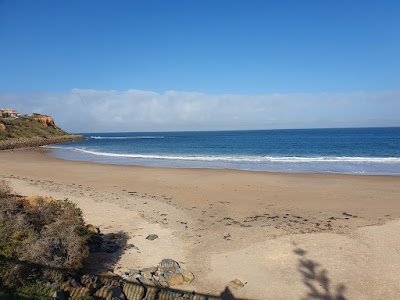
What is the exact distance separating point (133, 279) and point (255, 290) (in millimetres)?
2939

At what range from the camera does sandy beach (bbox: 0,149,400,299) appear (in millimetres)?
7758

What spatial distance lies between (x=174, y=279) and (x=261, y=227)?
4.91 m

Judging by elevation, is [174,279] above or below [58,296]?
below

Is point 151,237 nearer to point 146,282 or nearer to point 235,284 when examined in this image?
point 146,282

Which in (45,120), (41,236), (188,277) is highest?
(45,120)

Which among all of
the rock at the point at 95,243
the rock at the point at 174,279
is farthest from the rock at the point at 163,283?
the rock at the point at 95,243

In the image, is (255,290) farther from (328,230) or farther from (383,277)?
(328,230)

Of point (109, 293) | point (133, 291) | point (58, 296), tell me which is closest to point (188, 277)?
point (133, 291)

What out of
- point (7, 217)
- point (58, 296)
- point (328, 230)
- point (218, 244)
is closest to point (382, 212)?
point (328, 230)

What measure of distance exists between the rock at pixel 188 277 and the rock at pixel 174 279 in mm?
95

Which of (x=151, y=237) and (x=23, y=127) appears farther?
(x=23, y=127)

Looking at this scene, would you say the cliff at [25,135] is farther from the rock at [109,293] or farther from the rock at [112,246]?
the rock at [109,293]

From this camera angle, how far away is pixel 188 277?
7.76 metres

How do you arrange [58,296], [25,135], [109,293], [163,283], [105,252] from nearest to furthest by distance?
[58,296]
[109,293]
[163,283]
[105,252]
[25,135]
